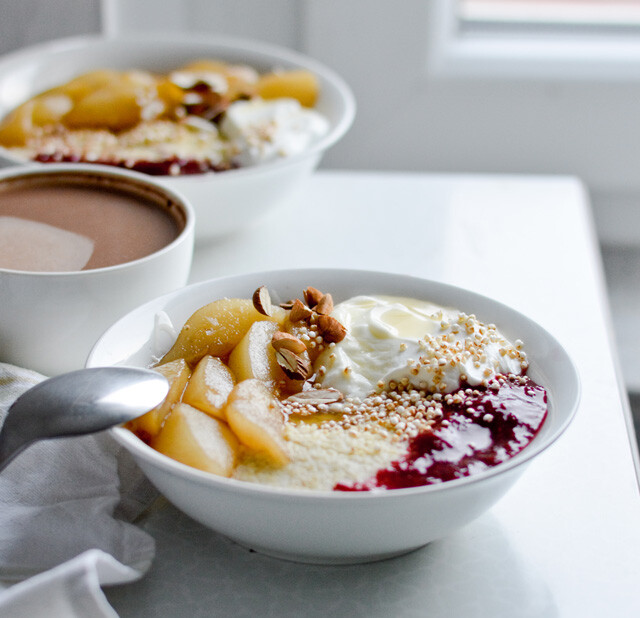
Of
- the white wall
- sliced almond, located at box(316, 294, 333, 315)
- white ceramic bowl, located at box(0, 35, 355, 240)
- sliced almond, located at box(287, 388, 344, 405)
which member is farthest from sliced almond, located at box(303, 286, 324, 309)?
the white wall

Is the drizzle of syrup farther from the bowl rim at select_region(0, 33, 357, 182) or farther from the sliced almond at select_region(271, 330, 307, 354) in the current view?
the bowl rim at select_region(0, 33, 357, 182)

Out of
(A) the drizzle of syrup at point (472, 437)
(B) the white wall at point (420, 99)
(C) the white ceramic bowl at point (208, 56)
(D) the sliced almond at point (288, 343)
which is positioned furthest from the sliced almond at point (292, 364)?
(B) the white wall at point (420, 99)

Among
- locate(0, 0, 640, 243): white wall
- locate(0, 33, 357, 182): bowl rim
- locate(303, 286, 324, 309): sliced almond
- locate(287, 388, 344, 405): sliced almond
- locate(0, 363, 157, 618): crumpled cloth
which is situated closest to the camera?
locate(0, 363, 157, 618): crumpled cloth

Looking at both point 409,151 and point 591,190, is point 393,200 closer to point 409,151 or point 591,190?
point 409,151

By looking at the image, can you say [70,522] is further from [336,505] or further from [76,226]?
[76,226]

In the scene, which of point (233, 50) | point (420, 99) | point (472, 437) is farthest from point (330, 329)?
point (420, 99)

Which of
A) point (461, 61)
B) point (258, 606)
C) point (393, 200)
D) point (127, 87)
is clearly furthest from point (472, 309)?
point (461, 61)

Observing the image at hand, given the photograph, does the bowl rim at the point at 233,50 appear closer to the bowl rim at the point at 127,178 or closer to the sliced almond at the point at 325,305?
the bowl rim at the point at 127,178
